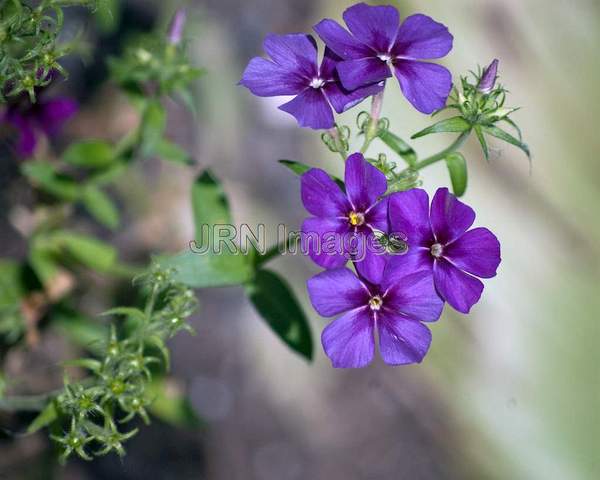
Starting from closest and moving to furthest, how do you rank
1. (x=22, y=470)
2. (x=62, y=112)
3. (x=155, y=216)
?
(x=62, y=112), (x=22, y=470), (x=155, y=216)

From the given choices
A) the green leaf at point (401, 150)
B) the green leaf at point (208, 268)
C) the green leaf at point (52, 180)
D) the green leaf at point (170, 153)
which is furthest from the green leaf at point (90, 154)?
the green leaf at point (401, 150)

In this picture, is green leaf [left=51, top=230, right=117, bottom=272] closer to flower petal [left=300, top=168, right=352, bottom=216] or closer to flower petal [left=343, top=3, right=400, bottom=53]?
flower petal [left=300, top=168, right=352, bottom=216]

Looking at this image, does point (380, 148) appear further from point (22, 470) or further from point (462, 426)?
point (22, 470)

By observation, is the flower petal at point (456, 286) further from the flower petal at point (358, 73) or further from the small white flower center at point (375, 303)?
the flower petal at point (358, 73)

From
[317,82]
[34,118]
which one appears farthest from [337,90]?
[34,118]

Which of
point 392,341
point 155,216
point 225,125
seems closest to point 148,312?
point 392,341

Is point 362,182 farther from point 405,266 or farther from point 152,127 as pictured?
point 152,127
